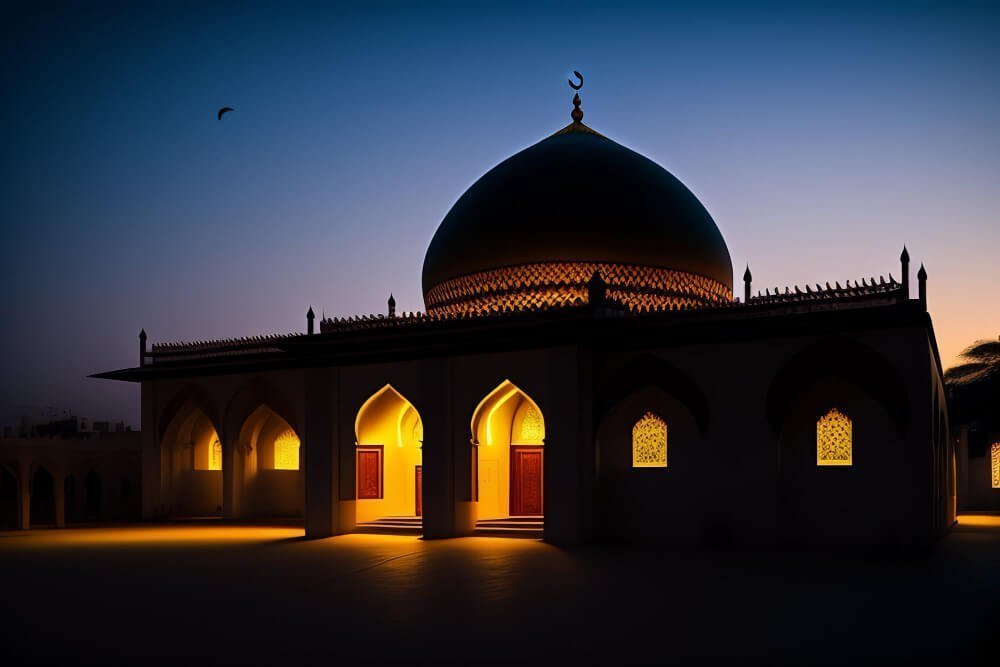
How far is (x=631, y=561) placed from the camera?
12.6m

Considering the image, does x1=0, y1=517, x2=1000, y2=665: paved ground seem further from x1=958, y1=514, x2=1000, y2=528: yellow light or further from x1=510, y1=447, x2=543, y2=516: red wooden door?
x1=958, y1=514, x2=1000, y2=528: yellow light

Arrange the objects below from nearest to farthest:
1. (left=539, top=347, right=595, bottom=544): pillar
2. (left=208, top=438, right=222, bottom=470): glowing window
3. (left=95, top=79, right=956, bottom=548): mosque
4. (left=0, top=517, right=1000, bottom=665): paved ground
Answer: (left=0, top=517, right=1000, bottom=665): paved ground < (left=95, top=79, right=956, bottom=548): mosque < (left=539, top=347, right=595, bottom=544): pillar < (left=208, top=438, right=222, bottom=470): glowing window

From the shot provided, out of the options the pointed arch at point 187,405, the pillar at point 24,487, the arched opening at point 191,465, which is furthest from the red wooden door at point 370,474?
the pillar at point 24,487

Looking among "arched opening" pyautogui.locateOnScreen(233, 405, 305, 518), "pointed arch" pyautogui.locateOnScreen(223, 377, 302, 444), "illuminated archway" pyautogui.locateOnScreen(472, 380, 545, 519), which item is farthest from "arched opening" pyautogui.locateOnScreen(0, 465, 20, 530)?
"illuminated archway" pyautogui.locateOnScreen(472, 380, 545, 519)

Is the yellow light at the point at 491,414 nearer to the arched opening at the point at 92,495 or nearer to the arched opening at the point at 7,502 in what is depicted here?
the arched opening at the point at 7,502

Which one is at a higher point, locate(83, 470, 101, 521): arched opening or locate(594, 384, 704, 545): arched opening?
locate(594, 384, 704, 545): arched opening

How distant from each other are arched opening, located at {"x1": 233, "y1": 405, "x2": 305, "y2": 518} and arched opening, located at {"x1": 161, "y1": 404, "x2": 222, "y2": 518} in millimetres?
1364

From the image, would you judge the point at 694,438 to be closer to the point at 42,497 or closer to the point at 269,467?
the point at 269,467

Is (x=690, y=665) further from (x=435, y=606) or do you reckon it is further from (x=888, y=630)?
(x=435, y=606)

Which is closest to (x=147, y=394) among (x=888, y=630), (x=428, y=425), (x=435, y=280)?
(x=435, y=280)

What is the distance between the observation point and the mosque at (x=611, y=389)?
45.2 ft

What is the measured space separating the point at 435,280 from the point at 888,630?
12.9 m

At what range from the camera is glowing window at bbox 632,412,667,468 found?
1530 centimetres

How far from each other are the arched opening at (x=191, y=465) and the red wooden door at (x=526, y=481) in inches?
345
